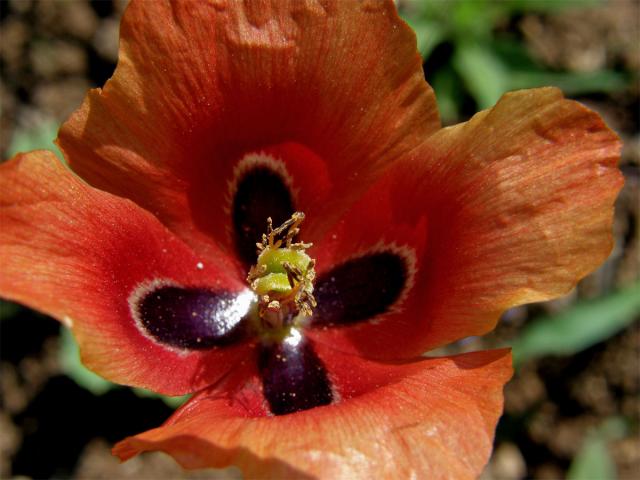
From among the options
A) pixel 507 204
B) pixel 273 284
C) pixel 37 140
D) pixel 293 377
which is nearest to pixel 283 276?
pixel 273 284

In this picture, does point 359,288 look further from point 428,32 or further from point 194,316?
point 428,32

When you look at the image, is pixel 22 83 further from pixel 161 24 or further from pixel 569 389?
pixel 569 389

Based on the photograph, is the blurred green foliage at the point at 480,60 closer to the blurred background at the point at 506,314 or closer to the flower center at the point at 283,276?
the blurred background at the point at 506,314

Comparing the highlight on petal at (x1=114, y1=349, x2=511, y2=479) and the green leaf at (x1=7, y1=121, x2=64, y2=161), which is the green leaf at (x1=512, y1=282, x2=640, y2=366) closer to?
the highlight on petal at (x1=114, y1=349, x2=511, y2=479)

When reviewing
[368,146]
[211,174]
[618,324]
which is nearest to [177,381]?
[211,174]

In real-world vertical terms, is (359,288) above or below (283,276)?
below

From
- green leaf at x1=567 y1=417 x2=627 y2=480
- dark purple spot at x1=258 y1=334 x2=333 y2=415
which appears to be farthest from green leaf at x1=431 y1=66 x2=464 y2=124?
dark purple spot at x1=258 y1=334 x2=333 y2=415

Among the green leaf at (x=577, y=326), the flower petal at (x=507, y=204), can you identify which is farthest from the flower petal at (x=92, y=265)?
the green leaf at (x=577, y=326)
